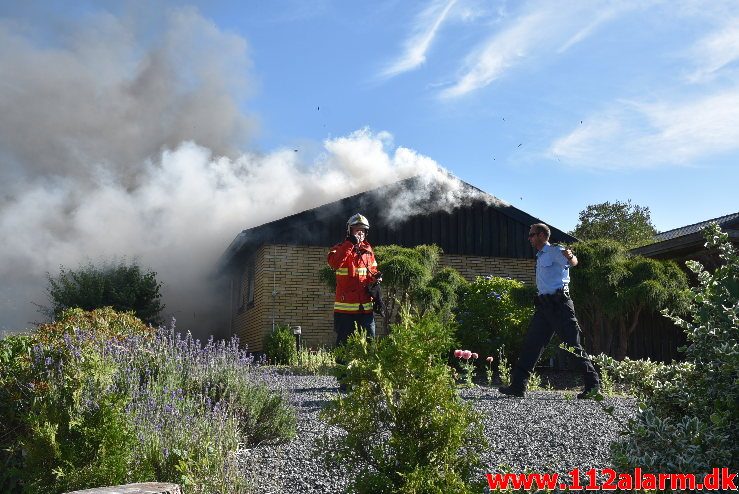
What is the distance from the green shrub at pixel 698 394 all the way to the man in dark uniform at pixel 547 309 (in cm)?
366

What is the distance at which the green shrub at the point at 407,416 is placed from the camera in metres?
3.23

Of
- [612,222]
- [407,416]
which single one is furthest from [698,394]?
[612,222]

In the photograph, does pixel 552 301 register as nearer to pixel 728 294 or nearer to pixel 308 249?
pixel 728 294

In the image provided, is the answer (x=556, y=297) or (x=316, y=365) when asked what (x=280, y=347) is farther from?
(x=556, y=297)

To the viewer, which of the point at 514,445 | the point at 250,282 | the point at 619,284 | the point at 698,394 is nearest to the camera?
the point at 698,394

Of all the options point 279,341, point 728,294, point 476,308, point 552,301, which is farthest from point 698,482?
point 279,341

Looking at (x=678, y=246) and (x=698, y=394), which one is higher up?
(x=678, y=246)

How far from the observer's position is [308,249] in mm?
17625

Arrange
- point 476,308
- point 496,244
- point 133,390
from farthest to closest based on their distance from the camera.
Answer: point 496,244 < point 476,308 < point 133,390

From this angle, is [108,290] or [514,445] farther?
[108,290]

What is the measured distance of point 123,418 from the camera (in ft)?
14.9

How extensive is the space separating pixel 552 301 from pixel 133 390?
4.21m

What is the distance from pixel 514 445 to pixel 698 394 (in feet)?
6.74

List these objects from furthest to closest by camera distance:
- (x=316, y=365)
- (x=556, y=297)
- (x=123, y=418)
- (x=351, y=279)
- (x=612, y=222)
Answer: (x=612, y=222) → (x=316, y=365) → (x=351, y=279) → (x=556, y=297) → (x=123, y=418)
